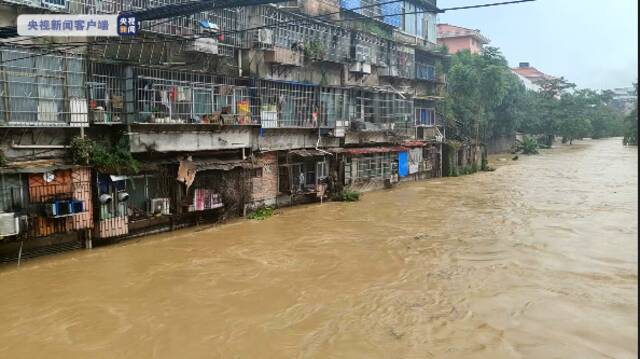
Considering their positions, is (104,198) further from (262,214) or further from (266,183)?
(266,183)

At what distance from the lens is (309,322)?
926 centimetres

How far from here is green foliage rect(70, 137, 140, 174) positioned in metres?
13.8

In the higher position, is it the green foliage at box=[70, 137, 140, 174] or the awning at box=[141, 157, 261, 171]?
the green foliage at box=[70, 137, 140, 174]

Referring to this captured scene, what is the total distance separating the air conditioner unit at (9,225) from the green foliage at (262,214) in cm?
833

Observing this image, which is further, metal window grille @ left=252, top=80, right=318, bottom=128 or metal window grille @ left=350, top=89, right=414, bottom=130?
metal window grille @ left=350, top=89, right=414, bottom=130

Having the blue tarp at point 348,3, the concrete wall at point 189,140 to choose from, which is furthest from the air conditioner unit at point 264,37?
the blue tarp at point 348,3

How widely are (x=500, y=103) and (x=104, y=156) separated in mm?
39197

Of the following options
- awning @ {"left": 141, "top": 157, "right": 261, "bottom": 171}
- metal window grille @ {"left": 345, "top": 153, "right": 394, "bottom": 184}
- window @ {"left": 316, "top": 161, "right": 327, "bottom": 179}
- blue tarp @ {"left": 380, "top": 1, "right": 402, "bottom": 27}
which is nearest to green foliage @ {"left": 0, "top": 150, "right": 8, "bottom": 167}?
awning @ {"left": 141, "top": 157, "right": 261, "bottom": 171}

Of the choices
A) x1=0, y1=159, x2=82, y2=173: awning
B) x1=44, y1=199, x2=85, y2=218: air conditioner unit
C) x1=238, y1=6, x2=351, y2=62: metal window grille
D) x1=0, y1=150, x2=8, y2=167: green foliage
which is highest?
x1=238, y1=6, x2=351, y2=62: metal window grille

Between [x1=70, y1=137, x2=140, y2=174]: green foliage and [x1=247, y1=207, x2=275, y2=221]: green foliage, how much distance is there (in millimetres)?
5256

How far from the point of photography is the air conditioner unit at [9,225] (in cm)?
1177

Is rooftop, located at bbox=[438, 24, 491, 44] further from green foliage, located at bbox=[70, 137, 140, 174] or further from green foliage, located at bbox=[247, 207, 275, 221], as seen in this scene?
green foliage, located at bbox=[70, 137, 140, 174]

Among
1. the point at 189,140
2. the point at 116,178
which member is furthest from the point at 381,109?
the point at 116,178

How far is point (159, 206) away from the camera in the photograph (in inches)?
627
